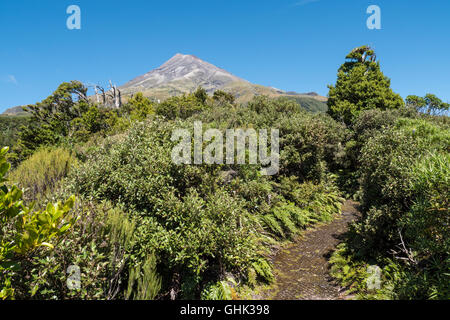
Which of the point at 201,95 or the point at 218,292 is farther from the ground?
the point at 201,95

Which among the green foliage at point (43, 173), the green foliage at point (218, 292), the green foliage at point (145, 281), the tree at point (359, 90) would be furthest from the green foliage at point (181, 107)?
the green foliage at point (145, 281)

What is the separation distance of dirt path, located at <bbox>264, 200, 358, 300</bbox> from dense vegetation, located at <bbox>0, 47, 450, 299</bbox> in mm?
556

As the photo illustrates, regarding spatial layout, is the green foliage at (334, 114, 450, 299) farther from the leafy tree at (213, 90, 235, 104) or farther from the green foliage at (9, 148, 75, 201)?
the leafy tree at (213, 90, 235, 104)

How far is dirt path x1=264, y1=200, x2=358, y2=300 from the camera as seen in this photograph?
8.78 m

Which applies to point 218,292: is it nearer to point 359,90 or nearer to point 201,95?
point 359,90

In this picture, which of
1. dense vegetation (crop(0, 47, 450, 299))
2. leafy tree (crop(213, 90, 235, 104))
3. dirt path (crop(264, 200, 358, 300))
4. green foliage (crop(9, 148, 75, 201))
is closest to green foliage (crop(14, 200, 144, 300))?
dense vegetation (crop(0, 47, 450, 299))

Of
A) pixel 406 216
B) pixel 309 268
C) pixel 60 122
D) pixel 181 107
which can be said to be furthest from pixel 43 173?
pixel 60 122

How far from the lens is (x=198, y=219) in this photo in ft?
25.5

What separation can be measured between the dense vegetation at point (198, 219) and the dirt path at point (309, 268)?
Answer: 1.83 ft

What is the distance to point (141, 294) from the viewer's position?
21.1 ft

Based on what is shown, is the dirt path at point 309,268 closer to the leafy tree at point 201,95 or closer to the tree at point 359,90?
the tree at point 359,90

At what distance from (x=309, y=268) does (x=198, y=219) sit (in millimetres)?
5955
